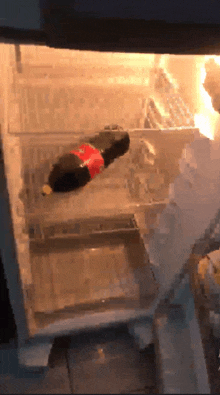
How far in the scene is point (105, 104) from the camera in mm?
A: 1293

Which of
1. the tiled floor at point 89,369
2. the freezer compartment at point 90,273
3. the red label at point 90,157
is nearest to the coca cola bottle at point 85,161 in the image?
the red label at point 90,157

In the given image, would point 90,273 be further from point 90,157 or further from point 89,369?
point 90,157

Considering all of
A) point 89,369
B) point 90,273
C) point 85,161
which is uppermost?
point 85,161

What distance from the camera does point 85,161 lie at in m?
0.96

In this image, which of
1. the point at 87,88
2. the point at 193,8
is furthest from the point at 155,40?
the point at 87,88

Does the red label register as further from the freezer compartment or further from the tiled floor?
the tiled floor

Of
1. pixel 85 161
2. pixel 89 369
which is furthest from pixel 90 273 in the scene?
pixel 85 161

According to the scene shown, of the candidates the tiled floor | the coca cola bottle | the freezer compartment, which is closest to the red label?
the coca cola bottle

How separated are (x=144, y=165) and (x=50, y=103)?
442 millimetres

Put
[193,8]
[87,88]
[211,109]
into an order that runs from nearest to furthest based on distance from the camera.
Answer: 1. [193,8]
2. [211,109]
3. [87,88]

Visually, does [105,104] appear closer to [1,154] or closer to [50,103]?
[50,103]

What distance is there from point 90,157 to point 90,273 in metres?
0.46

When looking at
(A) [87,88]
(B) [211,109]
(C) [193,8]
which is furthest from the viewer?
(A) [87,88]

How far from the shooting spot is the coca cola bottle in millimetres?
960
